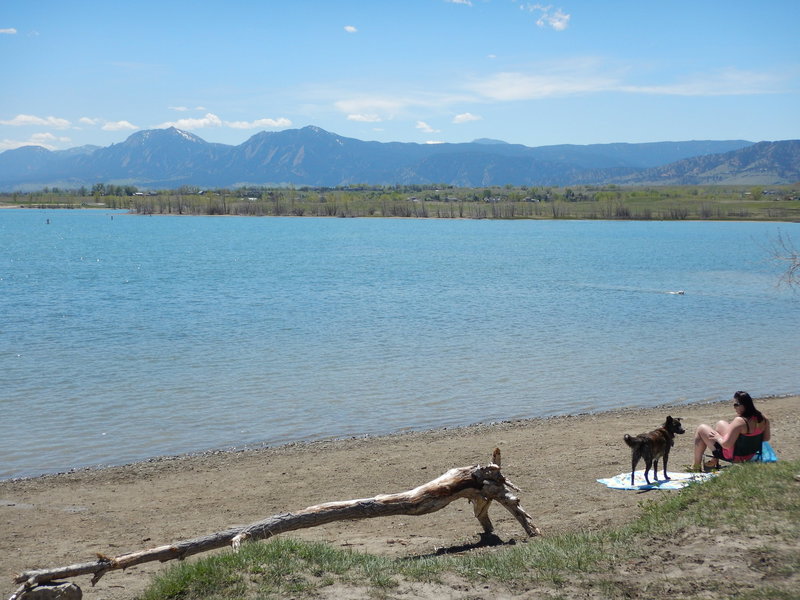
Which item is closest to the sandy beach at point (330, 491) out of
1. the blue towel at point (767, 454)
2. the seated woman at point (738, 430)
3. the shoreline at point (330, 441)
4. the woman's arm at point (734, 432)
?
the shoreline at point (330, 441)

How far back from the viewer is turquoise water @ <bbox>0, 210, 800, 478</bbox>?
634 inches

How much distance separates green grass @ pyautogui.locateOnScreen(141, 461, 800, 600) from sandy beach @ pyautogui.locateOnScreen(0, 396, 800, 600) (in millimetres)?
988

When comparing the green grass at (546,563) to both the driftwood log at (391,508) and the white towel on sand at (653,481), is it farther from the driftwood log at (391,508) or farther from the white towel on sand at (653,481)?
the white towel on sand at (653,481)

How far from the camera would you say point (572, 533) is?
27.3 ft

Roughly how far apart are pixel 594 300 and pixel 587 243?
183 feet

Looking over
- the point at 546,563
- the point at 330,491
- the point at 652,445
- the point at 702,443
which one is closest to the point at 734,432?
the point at 702,443

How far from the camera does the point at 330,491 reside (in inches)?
455

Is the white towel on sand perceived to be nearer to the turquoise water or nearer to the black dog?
the black dog

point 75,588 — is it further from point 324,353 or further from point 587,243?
point 587,243

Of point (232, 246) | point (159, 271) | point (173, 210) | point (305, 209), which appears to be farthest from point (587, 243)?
point (173, 210)

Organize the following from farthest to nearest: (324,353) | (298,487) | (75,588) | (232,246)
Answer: (232,246) → (324,353) → (298,487) → (75,588)

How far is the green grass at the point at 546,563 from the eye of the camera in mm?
6469

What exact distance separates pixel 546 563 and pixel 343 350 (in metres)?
17.2

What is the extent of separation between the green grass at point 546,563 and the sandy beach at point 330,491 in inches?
38.9
